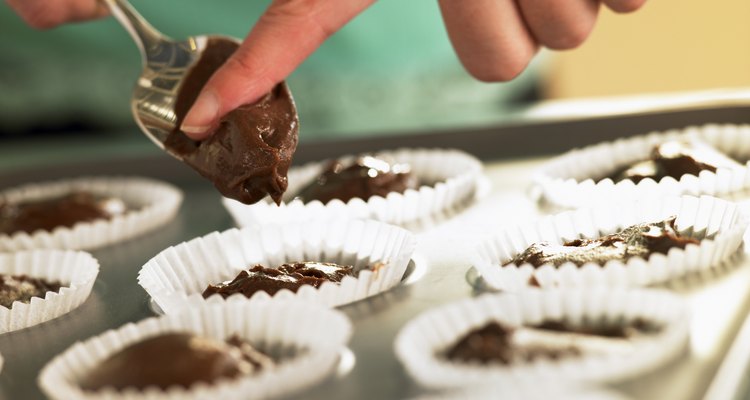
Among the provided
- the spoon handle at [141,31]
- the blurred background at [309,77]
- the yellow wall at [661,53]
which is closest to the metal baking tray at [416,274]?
the blurred background at [309,77]

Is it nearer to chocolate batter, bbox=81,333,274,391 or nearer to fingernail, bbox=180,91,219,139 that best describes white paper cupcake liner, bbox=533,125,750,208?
fingernail, bbox=180,91,219,139

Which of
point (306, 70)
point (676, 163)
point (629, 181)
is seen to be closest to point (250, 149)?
point (629, 181)

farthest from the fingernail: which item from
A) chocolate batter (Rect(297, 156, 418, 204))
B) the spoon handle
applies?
chocolate batter (Rect(297, 156, 418, 204))

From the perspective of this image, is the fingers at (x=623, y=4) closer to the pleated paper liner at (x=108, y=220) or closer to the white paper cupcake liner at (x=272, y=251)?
the white paper cupcake liner at (x=272, y=251)

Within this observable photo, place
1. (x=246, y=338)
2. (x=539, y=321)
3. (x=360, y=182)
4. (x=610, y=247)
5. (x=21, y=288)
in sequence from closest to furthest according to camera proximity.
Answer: (x=539, y=321), (x=246, y=338), (x=610, y=247), (x=21, y=288), (x=360, y=182)

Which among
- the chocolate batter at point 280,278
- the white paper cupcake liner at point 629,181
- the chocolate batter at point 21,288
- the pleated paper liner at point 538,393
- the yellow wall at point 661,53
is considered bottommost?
the chocolate batter at point 21,288

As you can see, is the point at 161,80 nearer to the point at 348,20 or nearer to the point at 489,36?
the point at 348,20
